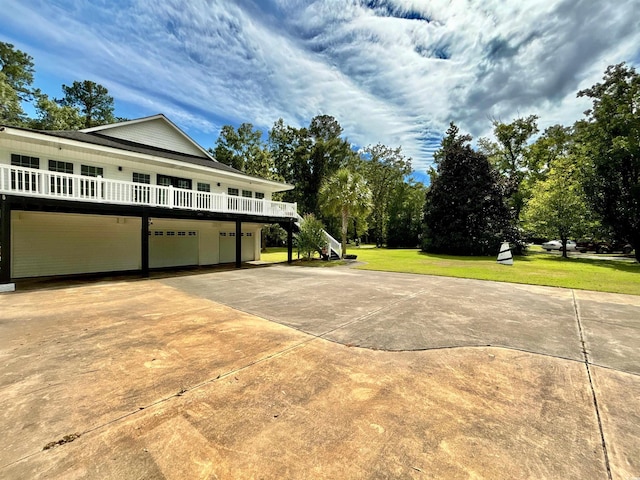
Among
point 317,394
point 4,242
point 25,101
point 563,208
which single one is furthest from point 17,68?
point 563,208

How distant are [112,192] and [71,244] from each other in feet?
14.0

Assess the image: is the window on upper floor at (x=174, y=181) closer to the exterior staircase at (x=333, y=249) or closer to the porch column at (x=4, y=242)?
the porch column at (x=4, y=242)

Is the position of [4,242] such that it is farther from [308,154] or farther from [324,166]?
[324,166]

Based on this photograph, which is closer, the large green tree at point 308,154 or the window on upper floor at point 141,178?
the window on upper floor at point 141,178

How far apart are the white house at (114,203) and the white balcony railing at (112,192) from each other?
1.7 inches

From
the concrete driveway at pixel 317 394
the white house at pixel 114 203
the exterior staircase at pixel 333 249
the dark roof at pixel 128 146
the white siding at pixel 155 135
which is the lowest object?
the concrete driveway at pixel 317 394

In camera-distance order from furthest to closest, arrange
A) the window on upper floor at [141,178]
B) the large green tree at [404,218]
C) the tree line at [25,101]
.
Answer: the large green tree at [404,218], the tree line at [25,101], the window on upper floor at [141,178]

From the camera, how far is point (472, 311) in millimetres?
6828

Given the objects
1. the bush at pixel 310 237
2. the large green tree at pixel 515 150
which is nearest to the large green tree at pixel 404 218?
the large green tree at pixel 515 150

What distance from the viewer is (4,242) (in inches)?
342

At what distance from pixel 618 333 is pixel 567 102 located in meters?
26.8

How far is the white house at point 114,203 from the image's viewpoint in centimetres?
1015

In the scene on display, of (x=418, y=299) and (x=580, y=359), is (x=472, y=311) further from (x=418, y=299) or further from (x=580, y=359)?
(x=580, y=359)

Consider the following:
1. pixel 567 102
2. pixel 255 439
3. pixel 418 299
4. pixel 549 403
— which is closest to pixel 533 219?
pixel 567 102
